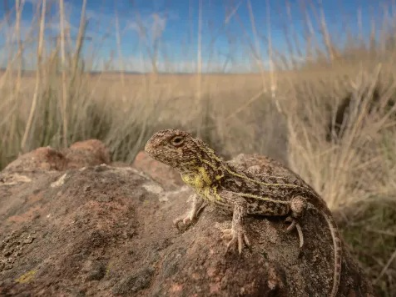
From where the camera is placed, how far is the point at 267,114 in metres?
10.0

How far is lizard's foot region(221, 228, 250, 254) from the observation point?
2773 millimetres

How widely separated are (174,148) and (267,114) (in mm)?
7158

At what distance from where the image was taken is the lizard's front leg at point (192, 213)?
342 centimetres

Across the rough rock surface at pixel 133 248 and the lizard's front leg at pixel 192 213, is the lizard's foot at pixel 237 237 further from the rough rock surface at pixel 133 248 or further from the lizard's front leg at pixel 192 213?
the lizard's front leg at pixel 192 213

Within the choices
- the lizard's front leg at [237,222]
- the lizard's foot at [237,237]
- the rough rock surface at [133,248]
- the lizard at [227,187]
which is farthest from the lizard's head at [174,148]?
the lizard's foot at [237,237]

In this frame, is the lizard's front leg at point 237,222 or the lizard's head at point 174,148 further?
the lizard's head at point 174,148

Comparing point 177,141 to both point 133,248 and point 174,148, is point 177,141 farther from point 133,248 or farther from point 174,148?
point 133,248

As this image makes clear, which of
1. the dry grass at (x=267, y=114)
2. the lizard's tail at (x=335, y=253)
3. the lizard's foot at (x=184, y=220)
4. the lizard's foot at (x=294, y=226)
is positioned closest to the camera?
the lizard's tail at (x=335, y=253)

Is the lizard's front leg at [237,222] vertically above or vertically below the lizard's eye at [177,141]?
below

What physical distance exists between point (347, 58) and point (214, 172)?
24.8ft

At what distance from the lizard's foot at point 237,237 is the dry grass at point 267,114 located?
4.39 metres

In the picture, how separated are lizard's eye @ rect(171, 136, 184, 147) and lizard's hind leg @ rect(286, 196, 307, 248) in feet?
3.58

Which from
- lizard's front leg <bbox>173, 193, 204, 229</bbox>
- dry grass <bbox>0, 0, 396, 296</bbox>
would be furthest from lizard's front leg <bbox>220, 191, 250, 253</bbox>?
dry grass <bbox>0, 0, 396, 296</bbox>

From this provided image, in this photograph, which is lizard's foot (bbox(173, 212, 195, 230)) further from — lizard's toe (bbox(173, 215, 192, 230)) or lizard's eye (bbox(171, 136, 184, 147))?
lizard's eye (bbox(171, 136, 184, 147))
